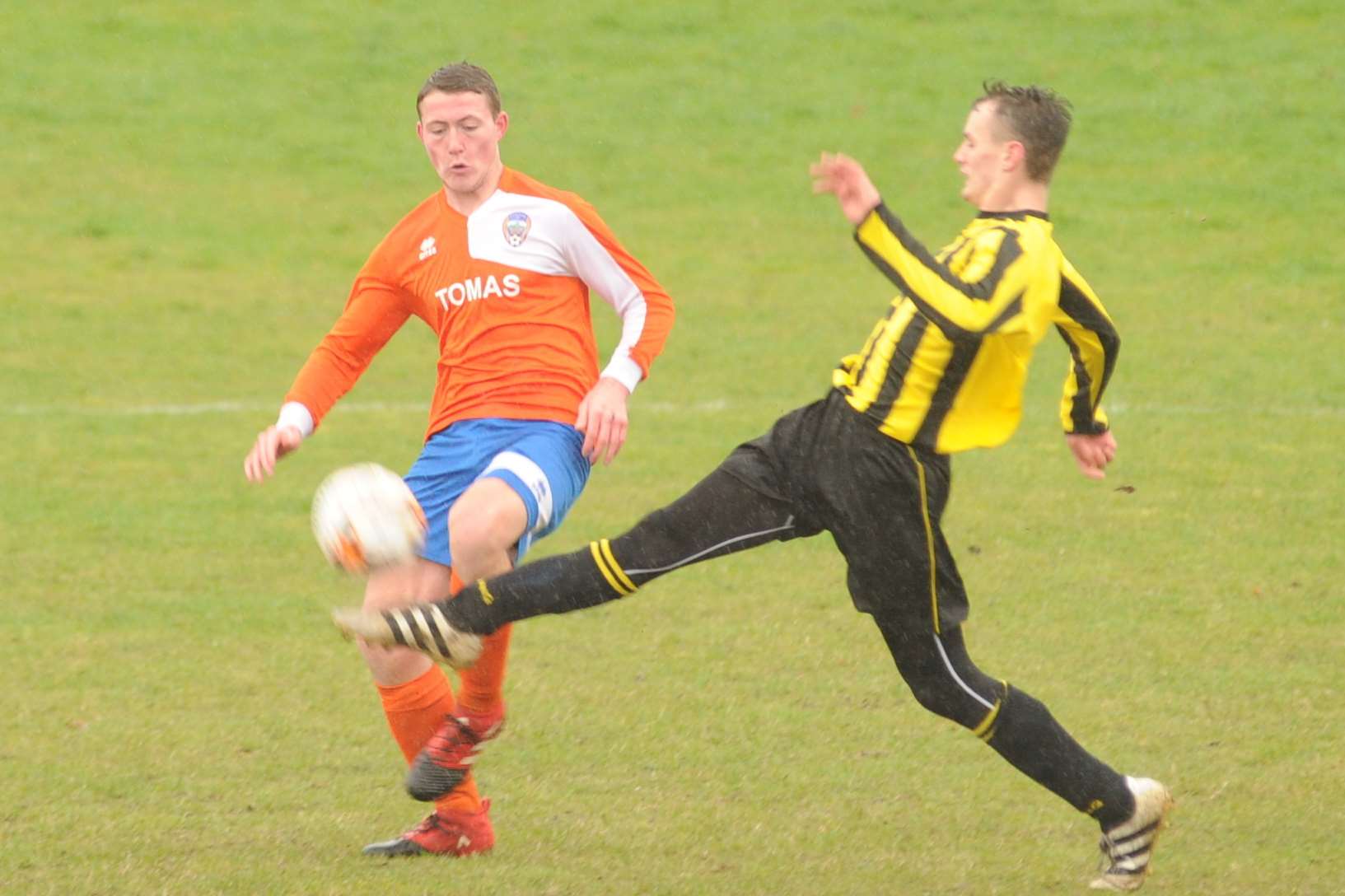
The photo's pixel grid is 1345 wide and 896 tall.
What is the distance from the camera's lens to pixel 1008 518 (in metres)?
9.43

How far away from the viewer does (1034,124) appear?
4.94 meters

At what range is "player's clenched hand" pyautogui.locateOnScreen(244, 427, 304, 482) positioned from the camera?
5.32 meters

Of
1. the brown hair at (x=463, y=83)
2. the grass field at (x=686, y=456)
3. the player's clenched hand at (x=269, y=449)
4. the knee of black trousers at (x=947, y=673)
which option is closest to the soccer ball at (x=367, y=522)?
the player's clenched hand at (x=269, y=449)

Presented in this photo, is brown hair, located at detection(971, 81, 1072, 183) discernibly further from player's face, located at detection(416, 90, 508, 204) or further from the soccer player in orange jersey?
player's face, located at detection(416, 90, 508, 204)

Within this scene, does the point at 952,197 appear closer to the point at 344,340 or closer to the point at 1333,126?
the point at 1333,126

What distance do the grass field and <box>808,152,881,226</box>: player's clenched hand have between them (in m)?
1.88

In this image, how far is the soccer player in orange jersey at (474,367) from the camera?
5371mm

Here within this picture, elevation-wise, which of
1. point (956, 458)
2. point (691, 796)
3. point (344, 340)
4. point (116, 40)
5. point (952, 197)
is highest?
point (116, 40)

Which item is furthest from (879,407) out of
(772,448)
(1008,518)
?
(1008,518)

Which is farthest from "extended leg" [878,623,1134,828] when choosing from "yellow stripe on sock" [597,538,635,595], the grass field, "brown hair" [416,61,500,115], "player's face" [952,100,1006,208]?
"brown hair" [416,61,500,115]

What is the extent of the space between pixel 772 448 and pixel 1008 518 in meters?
4.60

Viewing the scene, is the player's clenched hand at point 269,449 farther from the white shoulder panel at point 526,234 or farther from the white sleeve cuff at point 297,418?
the white shoulder panel at point 526,234

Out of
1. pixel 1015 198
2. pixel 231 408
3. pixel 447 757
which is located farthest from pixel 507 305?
pixel 231 408

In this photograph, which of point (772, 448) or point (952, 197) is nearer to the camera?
point (772, 448)
